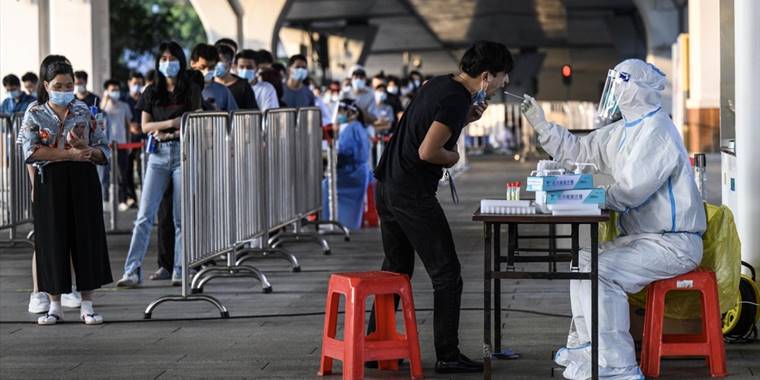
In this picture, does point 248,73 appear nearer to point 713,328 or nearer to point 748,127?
point 748,127

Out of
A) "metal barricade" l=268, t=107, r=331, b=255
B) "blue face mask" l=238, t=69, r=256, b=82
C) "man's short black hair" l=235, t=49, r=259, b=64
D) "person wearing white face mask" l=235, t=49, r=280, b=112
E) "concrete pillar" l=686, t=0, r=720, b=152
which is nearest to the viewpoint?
"metal barricade" l=268, t=107, r=331, b=255

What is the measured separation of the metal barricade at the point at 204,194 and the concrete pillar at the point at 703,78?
23952mm

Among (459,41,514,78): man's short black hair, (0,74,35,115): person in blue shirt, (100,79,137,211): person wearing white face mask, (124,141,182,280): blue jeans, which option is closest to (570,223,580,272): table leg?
(459,41,514,78): man's short black hair

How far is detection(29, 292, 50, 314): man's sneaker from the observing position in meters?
10.9

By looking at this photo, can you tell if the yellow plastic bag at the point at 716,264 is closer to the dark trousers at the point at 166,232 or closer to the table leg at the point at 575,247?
the table leg at the point at 575,247

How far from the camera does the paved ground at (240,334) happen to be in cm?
845

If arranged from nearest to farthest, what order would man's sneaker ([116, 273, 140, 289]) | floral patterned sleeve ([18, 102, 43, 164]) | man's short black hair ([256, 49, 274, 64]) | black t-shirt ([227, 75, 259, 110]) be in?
1. floral patterned sleeve ([18, 102, 43, 164])
2. man's sneaker ([116, 273, 140, 289])
3. black t-shirt ([227, 75, 259, 110])
4. man's short black hair ([256, 49, 274, 64])

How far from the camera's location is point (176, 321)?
34.1 feet

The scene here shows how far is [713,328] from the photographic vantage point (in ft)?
26.3

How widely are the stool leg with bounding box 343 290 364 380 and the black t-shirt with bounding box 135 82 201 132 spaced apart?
4.73 meters

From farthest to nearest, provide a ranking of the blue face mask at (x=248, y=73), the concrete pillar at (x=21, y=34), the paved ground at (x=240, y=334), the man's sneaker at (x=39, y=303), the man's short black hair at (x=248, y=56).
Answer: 1. the concrete pillar at (x=21, y=34)
2. the man's short black hair at (x=248, y=56)
3. the blue face mask at (x=248, y=73)
4. the man's sneaker at (x=39, y=303)
5. the paved ground at (x=240, y=334)

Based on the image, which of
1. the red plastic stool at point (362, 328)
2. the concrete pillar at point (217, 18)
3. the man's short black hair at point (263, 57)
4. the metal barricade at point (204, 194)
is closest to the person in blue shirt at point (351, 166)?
the man's short black hair at point (263, 57)

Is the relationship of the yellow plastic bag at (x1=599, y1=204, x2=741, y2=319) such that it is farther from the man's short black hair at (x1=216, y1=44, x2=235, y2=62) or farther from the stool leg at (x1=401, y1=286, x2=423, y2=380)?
the man's short black hair at (x1=216, y1=44, x2=235, y2=62)

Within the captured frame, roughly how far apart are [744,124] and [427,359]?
2921 mm
